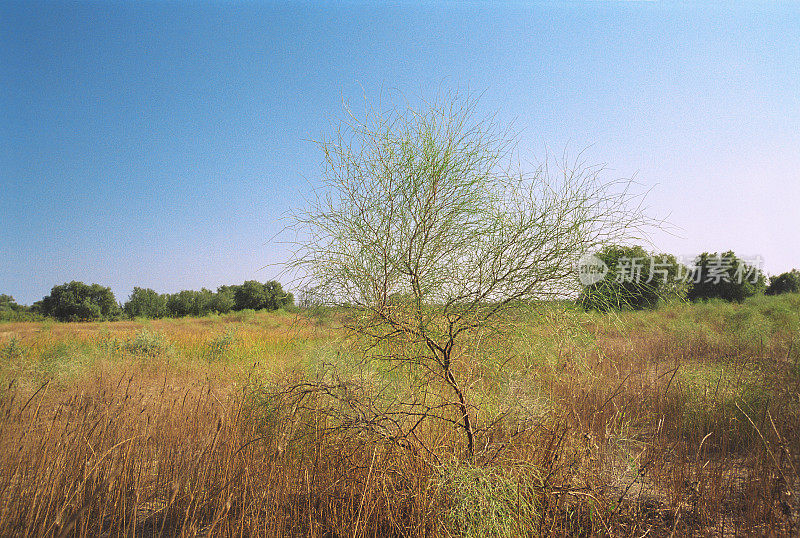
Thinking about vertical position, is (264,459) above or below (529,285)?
below

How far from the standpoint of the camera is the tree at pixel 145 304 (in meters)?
36.3

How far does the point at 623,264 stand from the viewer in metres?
3.14

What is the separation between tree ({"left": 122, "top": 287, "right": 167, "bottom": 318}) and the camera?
36.3 metres

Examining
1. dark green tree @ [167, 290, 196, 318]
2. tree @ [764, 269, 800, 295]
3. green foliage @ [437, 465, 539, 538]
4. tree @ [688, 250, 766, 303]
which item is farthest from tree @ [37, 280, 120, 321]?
tree @ [764, 269, 800, 295]

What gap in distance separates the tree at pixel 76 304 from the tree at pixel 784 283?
5010 centimetres

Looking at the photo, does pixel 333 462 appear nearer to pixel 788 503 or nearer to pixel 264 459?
pixel 264 459

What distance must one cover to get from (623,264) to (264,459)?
136 inches

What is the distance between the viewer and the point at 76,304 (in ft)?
109

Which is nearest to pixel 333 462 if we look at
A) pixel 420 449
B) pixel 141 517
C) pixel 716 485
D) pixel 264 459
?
pixel 264 459

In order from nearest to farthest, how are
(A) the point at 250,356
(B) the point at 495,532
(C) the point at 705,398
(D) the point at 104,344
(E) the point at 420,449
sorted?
(B) the point at 495,532 < (E) the point at 420,449 < (C) the point at 705,398 < (A) the point at 250,356 < (D) the point at 104,344

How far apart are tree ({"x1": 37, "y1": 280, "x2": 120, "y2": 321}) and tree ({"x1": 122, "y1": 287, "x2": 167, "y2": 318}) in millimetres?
1746

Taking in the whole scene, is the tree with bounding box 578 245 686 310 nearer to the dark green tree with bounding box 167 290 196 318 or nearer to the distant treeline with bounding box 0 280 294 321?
the distant treeline with bounding box 0 280 294 321

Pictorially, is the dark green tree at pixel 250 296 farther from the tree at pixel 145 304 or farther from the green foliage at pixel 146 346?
the green foliage at pixel 146 346

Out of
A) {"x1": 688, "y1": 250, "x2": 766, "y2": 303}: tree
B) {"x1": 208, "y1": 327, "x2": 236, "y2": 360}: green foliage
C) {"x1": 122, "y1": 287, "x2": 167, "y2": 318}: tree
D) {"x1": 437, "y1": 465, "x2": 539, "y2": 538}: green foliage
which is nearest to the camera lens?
{"x1": 437, "y1": 465, "x2": 539, "y2": 538}: green foliage
